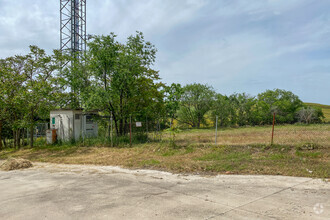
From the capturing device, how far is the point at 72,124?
17719 millimetres

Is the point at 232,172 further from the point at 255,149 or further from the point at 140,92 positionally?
the point at 140,92

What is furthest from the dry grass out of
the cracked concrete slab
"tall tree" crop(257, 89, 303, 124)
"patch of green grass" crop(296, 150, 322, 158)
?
"tall tree" crop(257, 89, 303, 124)

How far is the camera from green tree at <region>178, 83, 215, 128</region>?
4259 centimetres

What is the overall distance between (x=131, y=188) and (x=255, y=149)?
6.08 metres

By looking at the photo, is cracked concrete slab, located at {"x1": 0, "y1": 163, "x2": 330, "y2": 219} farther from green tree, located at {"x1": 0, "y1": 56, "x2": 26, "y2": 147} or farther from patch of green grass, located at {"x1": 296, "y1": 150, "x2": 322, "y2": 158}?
green tree, located at {"x1": 0, "y1": 56, "x2": 26, "y2": 147}

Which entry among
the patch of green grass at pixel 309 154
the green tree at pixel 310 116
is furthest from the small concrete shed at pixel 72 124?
the green tree at pixel 310 116

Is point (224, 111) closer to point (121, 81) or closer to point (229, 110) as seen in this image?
point (229, 110)

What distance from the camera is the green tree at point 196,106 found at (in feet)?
140

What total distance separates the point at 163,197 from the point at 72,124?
1353 cm

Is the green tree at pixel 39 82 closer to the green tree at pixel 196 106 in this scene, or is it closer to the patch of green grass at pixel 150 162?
the patch of green grass at pixel 150 162

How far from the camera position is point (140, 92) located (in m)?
16.1

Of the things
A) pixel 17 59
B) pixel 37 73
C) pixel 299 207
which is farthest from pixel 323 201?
pixel 17 59

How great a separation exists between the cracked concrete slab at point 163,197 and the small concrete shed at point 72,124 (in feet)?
29.9

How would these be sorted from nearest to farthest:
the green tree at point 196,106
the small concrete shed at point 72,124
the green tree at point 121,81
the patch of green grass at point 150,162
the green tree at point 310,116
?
the patch of green grass at point 150,162
the green tree at point 121,81
the small concrete shed at point 72,124
the green tree at point 196,106
the green tree at point 310,116
